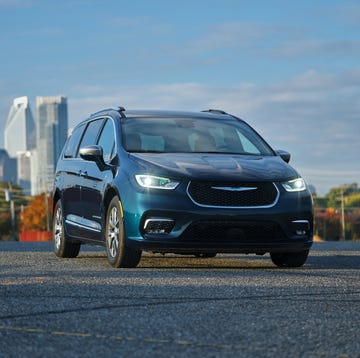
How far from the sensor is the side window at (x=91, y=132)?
43.2 ft

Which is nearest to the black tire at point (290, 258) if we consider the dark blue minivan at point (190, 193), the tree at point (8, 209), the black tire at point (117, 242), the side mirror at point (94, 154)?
the dark blue minivan at point (190, 193)

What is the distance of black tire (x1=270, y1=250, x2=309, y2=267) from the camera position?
466 inches

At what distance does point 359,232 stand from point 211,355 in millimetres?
175449

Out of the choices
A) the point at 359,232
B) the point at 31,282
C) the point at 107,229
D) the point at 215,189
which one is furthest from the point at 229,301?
the point at 359,232

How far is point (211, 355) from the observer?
537cm

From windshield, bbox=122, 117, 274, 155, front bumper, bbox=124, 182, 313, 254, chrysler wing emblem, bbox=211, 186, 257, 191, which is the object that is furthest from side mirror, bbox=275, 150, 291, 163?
chrysler wing emblem, bbox=211, 186, 257, 191

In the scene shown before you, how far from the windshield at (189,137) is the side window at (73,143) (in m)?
1.77

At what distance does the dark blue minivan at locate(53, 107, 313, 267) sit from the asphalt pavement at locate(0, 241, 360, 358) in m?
0.32

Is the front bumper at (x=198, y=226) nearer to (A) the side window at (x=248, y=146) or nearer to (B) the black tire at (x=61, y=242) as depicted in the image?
(A) the side window at (x=248, y=146)

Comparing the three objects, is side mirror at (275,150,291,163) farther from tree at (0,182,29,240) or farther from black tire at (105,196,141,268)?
tree at (0,182,29,240)

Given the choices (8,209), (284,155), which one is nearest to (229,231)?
(284,155)

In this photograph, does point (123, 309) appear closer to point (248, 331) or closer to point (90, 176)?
point (248, 331)

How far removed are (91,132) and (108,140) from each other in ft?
3.71

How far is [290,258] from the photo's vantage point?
11.9 m
